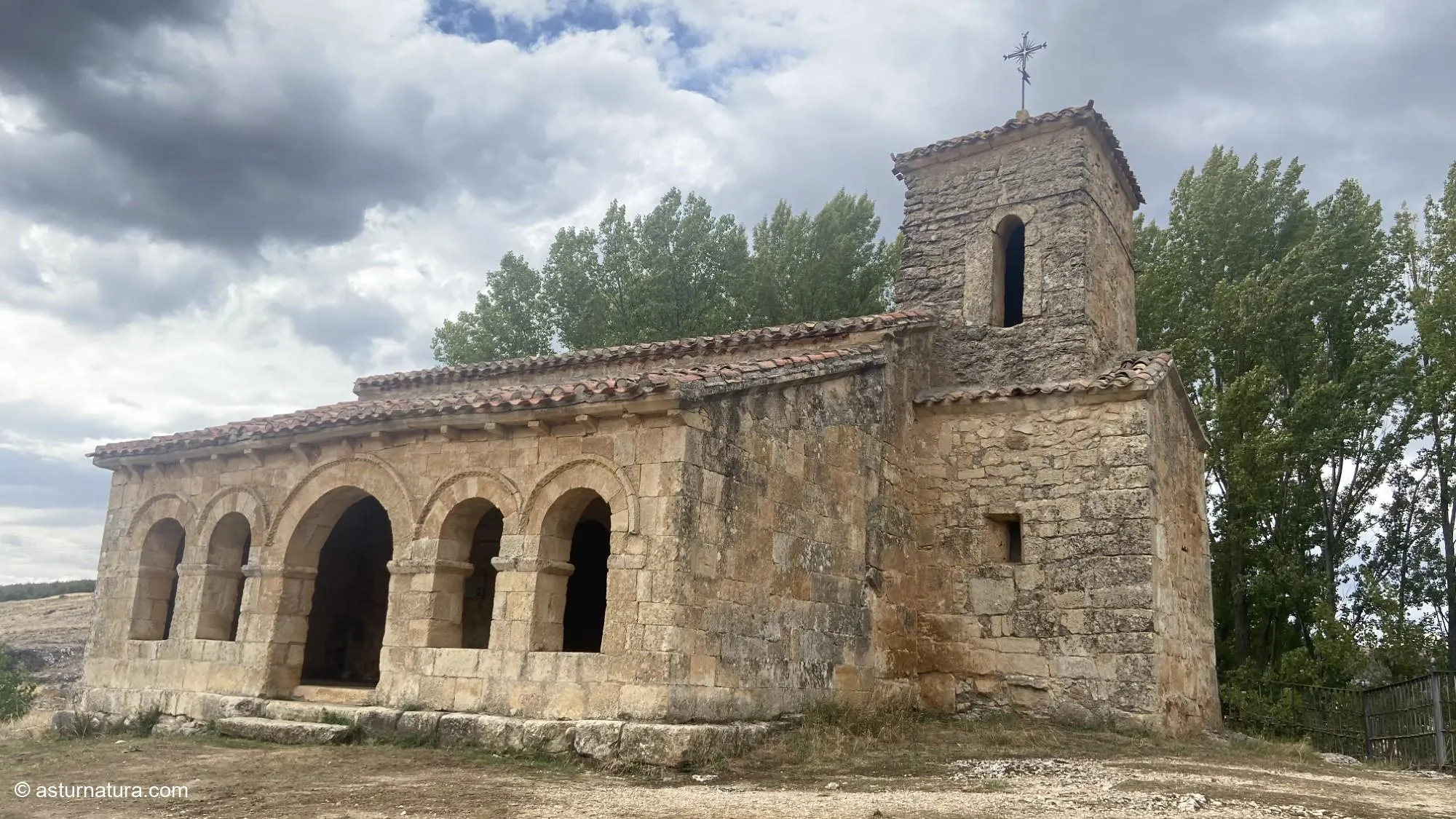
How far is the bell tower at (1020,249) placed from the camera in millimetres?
12328

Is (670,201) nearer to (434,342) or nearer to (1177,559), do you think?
(434,342)

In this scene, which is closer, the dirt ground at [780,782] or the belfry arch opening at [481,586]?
the dirt ground at [780,782]

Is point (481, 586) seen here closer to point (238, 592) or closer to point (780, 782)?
point (238, 592)

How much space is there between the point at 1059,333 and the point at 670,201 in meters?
13.8

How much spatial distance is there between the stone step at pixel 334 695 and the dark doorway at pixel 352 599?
2.19 metres

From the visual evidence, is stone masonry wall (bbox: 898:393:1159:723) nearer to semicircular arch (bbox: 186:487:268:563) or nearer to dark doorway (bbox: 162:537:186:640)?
semicircular arch (bbox: 186:487:268:563)

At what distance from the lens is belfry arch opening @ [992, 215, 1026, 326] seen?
12828mm

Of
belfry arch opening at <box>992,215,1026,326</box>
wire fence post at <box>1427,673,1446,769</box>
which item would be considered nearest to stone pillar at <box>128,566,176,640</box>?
belfry arch opening at <box>992,215,1026,326</box>

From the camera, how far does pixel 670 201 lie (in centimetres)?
2448

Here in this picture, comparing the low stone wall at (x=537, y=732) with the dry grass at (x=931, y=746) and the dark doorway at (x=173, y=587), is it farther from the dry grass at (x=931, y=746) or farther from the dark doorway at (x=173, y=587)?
the dark doorway at (x=173, y=587)

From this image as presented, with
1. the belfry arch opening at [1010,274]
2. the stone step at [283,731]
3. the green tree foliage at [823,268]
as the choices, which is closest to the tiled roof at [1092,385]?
the belfry arch opening at [1010,274]

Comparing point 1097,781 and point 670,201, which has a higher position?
point 670,201

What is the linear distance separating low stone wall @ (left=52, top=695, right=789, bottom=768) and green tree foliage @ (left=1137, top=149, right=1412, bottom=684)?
39.3ft

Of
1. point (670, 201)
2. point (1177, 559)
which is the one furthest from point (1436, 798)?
point (670, 201)
